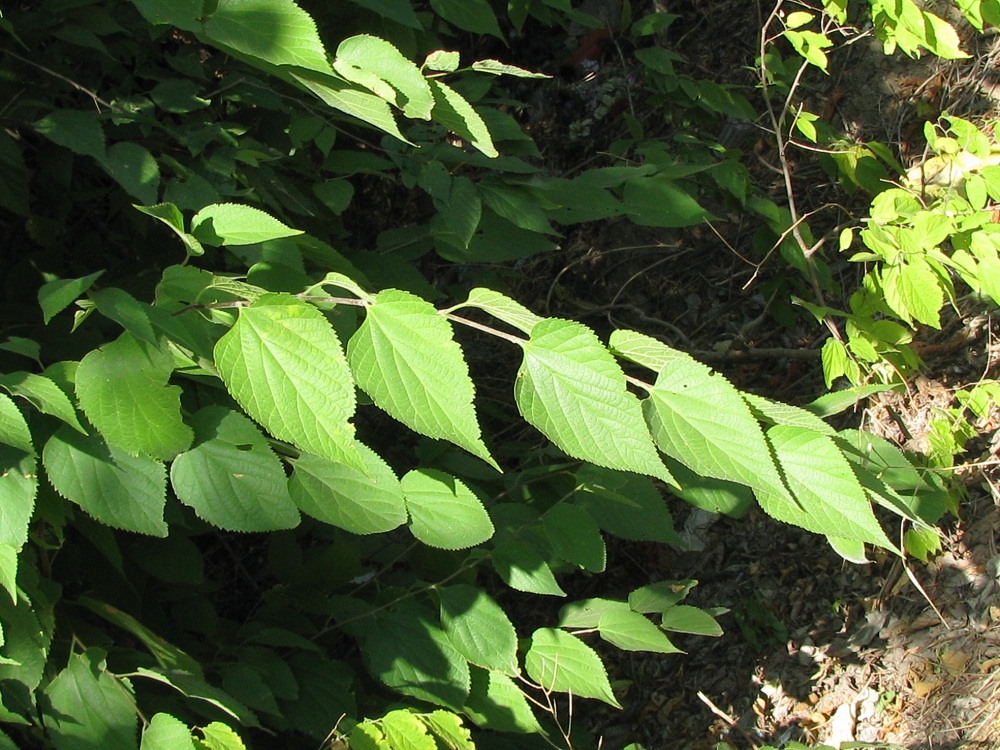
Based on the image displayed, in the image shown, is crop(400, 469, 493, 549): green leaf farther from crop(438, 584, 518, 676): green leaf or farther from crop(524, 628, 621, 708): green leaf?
crop(524, 628, 621, 708): green leaf

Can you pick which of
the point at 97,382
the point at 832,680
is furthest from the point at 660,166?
the point at 832,680

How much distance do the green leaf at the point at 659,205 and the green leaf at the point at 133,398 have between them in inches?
49.8

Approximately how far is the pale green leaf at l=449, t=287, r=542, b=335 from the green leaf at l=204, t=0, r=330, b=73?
0.35 metres

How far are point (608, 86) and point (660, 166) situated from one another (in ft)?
5.57

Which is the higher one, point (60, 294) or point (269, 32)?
point (269, 32)

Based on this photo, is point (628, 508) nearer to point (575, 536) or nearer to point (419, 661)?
point (575, 536)

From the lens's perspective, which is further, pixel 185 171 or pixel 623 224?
pixel 623 224

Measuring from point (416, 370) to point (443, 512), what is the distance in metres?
0.63

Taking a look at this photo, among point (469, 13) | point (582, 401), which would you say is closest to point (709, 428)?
point (582, 401)

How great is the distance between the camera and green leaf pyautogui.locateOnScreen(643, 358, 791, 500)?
101cm

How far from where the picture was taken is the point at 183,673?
1.53 meters

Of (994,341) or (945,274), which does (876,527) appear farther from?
(994,341)

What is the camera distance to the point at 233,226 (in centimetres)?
132

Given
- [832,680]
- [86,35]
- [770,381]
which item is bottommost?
[832,680]
